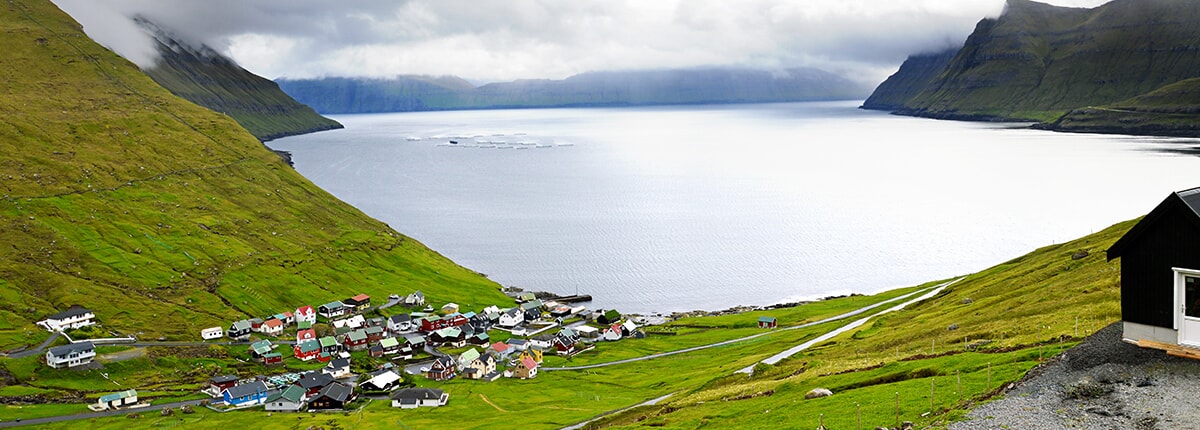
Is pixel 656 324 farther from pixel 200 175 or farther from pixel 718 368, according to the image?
pixel 200 175

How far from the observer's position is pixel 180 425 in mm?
76188

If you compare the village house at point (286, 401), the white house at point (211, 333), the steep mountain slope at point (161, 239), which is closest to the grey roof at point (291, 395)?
the village house at point (286, 401)

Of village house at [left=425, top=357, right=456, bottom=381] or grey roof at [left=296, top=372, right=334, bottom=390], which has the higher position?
grey roof at [left=296, top=372, right=334, bottom=390]

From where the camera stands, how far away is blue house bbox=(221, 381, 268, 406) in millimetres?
83688

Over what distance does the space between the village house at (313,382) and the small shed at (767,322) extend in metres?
57.8

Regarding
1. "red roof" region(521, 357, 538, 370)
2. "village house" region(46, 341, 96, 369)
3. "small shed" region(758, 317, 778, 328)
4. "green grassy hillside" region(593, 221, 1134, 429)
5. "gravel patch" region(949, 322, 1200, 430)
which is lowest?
"red roof" region(521, 357, 538, 370)

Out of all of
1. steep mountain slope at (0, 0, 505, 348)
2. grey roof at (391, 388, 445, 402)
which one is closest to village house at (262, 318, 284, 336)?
steep mountain slope at (0, 0, 505, 348)

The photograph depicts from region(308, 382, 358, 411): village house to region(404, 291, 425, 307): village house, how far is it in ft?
152

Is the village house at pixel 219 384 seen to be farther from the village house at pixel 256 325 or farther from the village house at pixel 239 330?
the village house at pixel 256 325

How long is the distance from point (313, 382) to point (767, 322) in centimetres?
6013

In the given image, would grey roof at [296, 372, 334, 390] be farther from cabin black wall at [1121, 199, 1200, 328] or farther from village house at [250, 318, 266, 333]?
cabin black wall at [1121, 199, 1200, 328]

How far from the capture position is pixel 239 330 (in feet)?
362

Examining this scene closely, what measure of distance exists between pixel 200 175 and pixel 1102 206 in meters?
221

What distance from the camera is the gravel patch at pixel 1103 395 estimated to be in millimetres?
24312
